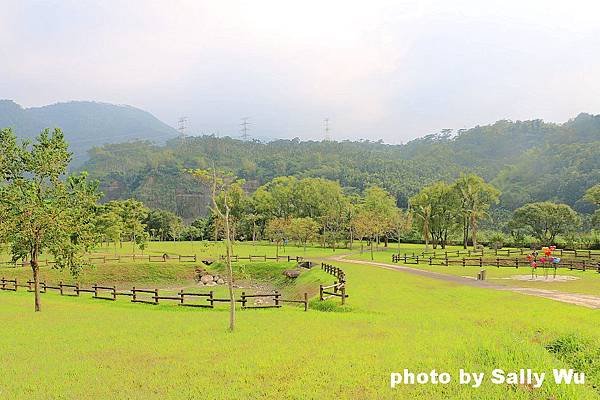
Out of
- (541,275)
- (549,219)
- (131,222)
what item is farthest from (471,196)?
(131,222)

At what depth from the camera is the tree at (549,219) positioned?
7312cm

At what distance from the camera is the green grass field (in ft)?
34.8

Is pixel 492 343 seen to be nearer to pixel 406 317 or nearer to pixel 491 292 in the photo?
pixel 406 317

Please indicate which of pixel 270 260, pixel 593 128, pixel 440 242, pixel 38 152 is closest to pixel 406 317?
pixel 38 152

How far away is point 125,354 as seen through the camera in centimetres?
1424

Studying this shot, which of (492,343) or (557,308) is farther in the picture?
(557,308)

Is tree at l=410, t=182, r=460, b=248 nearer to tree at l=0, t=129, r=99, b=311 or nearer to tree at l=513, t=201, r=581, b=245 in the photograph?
tree at l=513, t=201, r=581, b=245

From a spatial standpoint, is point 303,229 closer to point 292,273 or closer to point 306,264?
point 306,264

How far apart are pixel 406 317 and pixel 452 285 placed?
13.8m

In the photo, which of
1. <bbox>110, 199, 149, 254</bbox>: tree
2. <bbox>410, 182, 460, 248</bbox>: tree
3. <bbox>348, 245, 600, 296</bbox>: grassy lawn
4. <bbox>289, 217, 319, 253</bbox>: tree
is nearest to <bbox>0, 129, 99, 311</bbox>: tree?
<bbox>348, 245, 600, 296</bbox>: grassy lawn

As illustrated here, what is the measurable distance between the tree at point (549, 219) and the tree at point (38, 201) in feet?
223

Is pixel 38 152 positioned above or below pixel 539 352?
above

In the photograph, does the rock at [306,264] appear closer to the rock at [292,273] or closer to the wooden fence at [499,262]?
the rock at [292,273]

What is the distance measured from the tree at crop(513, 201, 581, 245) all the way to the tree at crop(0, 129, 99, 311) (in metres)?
67.8
